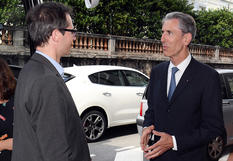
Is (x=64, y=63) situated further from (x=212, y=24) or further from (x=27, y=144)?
(x=212, y=24)

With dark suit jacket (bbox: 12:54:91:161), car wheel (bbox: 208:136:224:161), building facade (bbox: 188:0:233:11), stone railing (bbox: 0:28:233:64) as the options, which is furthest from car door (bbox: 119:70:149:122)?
building facade (bbox: 188:0:233:11)

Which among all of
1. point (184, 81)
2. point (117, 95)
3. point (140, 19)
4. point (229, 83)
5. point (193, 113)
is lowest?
point (117, 95)

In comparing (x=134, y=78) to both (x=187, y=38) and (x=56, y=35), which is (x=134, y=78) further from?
(x=56, y=35)

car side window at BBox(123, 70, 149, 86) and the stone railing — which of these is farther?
the stone railing

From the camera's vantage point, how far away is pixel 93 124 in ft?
22.2

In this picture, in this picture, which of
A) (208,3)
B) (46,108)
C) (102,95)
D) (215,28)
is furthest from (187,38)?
(208,3)

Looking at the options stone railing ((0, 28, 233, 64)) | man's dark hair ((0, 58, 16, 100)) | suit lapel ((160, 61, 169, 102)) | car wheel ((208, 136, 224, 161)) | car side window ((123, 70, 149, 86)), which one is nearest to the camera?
suit lapel ((160, 61, 169, 102))

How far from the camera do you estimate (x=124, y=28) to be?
1741 cm

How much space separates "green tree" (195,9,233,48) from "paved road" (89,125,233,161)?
16.8 meters

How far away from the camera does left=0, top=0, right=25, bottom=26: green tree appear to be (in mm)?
4141

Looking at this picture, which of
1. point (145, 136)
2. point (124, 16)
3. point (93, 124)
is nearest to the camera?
point (145, 136)

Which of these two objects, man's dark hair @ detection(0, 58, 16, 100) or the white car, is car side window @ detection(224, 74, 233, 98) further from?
man's dark hair @ detection(0, 58, 16, 100)

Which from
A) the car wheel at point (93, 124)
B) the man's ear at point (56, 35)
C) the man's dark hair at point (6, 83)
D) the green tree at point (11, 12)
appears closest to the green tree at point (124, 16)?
the car wheel at point (93, 124)

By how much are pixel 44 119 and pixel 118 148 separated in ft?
16.6
